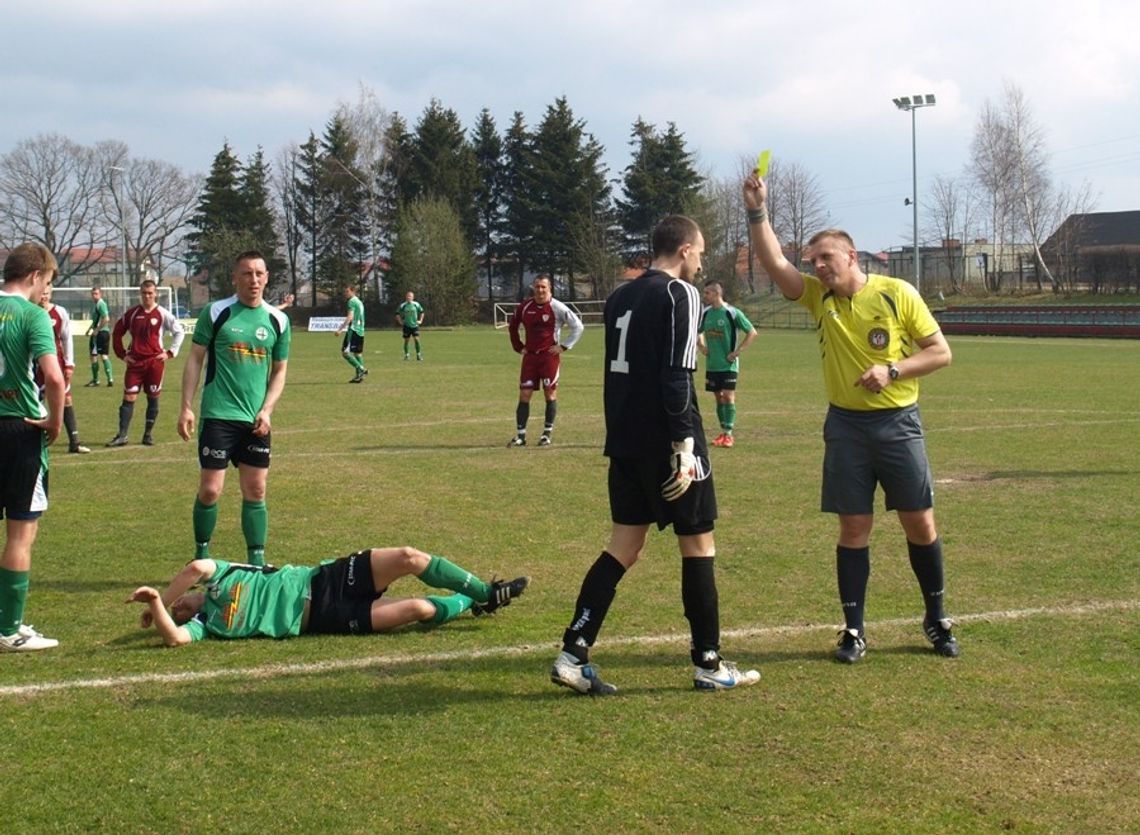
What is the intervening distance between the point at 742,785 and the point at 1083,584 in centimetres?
387

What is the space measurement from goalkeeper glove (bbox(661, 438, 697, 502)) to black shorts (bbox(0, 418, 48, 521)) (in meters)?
3.31

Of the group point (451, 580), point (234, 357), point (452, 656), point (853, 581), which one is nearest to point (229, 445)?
point (234, 357)

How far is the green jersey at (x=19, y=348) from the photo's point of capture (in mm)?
6039

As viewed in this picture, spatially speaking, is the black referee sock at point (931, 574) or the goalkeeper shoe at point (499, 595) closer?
the black referee sock at point (931, 574)

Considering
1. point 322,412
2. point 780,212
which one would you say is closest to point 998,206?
point 780,212

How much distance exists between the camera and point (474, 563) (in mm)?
8250

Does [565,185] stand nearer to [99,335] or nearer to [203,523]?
[99,335]

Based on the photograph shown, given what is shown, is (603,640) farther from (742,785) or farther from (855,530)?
(742,785)

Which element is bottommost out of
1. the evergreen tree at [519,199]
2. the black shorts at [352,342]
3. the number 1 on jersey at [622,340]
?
the black shorts at [352,342]

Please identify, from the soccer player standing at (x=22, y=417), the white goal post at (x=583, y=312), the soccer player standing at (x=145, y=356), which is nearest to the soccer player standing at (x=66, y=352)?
the soccer player standing at (x=145, y=356)

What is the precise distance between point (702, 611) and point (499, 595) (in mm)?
1592

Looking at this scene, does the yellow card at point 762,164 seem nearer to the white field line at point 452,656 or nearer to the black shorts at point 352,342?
the white field line at point 452,656

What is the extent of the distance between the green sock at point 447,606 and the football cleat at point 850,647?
2011 millimetres

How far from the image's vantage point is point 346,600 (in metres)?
6.42
